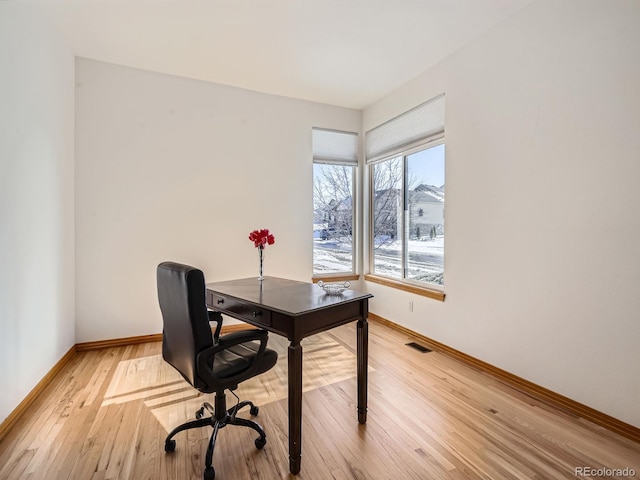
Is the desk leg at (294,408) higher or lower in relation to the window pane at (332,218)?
lower

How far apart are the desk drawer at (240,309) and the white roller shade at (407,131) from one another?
2.56 metres

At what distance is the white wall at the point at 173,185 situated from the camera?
337cm

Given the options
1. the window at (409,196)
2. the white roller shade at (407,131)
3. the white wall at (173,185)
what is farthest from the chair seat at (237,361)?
the white roller shade at (407,131)

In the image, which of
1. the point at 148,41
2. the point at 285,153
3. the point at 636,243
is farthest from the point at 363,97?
the point at 636,243

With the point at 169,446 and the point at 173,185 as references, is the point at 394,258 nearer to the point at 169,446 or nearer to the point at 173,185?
the point at 173,185

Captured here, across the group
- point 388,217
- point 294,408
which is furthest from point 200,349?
point 388,217

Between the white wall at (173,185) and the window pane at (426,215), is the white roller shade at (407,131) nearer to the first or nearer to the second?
the window pane at (426,215)

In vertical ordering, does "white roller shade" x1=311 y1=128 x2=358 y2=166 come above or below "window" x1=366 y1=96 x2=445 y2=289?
above

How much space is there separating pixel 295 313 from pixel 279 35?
2.45 meters

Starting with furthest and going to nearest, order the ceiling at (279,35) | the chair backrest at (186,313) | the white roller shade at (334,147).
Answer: the white roller shade at (334,147)
the ceiling at (279,35)
the chair backrest at (186,313)

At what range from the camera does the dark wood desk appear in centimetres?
167

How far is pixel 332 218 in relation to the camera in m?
4.61

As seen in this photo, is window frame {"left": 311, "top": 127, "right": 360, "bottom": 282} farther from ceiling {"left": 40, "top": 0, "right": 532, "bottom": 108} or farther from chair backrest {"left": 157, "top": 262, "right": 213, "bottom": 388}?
chair backrest {"left": 157, "top": 262, "right": 213, "bottom": 388}

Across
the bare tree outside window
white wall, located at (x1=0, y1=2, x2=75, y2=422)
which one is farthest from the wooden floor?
the bare tree outside window
